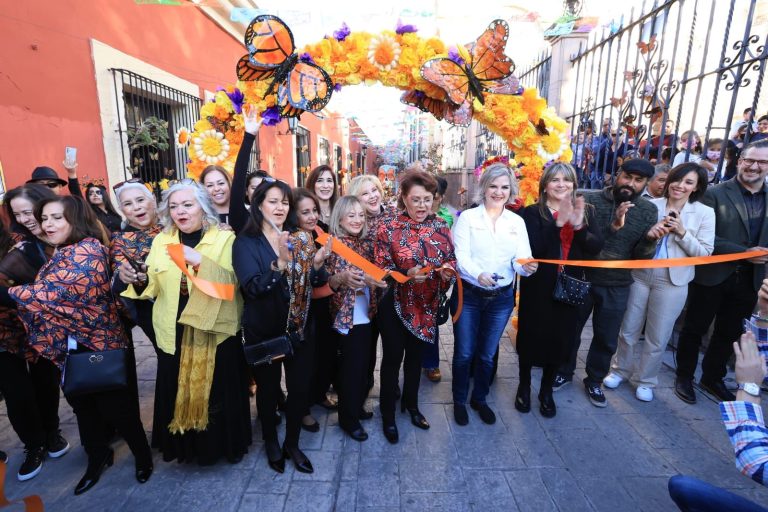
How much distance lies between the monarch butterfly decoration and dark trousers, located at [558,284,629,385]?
2.20 m

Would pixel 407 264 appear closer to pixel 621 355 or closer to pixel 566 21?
pixel 621 355

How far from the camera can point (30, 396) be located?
2.59 meters

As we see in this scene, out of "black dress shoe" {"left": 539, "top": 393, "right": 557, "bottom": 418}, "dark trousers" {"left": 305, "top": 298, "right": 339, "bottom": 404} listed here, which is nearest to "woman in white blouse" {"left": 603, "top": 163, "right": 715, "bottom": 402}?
"black dress shoe" {"left": 539, "top": 393, "right": 557, "bottom": 418}

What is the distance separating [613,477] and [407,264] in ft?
6.33

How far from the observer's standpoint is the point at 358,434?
287cm

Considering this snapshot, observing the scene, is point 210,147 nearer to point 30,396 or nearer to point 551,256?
point 30,396

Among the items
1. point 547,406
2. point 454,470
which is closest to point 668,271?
Answer: point 547,406

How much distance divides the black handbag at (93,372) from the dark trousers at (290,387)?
0.75 m

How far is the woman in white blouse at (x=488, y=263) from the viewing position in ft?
9.33

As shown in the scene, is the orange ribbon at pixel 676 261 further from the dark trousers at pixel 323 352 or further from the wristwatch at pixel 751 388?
the dark trousers at pixel 323 352

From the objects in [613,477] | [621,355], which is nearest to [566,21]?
[621,355]

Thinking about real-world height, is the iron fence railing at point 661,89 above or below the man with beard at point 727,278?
above

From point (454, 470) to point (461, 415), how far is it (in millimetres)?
537

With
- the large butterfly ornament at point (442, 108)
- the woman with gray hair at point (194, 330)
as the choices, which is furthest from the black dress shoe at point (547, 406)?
the large butterfly ornament at point (442, 108)
